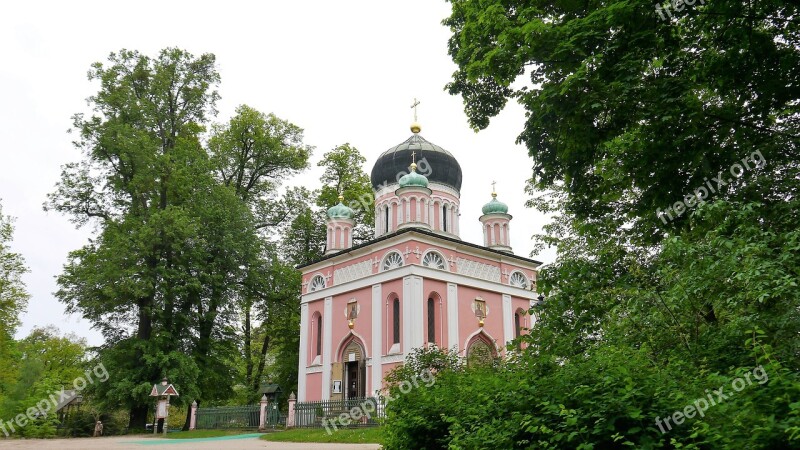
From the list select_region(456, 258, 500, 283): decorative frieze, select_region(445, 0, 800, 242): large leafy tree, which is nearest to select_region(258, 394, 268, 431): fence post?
select_region(456, 258, 500, 283): decorative frieze

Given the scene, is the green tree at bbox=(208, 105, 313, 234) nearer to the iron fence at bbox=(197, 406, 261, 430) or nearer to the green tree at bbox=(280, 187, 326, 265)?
the green tree at bbox=(280, 187, 326, 265)

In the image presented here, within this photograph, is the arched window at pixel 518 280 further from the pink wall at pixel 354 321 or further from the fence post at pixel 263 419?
the fence post at pixel 263 419

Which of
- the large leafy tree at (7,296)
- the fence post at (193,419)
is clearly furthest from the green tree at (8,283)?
the fence post at (193,419)

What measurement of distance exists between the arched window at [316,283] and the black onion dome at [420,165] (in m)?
5.04

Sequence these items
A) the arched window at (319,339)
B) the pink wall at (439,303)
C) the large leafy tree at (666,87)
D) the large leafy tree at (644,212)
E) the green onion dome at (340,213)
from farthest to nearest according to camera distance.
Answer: the green onion dome at (340,213), the arched window at (319,339), the pink wall at (439,303), the large leafy tree at (666,87), the large leafy tree at (644,212)

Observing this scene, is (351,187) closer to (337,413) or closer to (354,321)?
(354,321)

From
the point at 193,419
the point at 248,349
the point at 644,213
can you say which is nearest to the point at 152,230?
the point at 193,419

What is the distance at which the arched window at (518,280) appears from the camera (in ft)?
86.9

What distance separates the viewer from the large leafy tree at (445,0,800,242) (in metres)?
7.02

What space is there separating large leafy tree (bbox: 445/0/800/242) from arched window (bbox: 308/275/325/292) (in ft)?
63.3

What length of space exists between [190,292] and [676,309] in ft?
65.7

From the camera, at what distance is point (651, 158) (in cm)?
732

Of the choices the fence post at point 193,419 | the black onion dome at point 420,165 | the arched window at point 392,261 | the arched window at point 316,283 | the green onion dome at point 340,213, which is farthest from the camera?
the green onion dome at point 340,213

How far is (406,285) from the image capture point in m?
22.8
